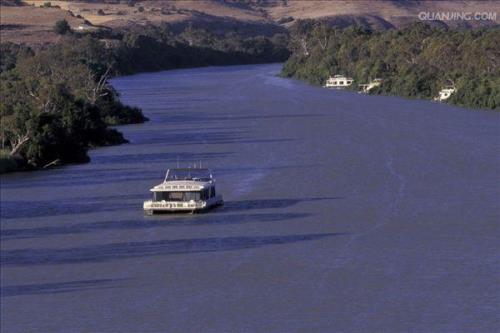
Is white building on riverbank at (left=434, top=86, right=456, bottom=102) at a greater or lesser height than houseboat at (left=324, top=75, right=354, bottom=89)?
greater

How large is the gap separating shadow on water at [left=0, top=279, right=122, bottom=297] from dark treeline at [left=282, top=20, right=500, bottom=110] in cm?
3028

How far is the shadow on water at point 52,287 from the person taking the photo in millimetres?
20469

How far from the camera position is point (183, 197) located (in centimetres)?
2741

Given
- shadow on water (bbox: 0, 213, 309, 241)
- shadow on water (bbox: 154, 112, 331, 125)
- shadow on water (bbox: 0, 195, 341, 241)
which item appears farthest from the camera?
shadow on water (bbox: 154, 112, 331, 125)

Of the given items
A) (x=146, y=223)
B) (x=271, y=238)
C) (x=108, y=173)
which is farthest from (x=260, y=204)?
(x=108, y=173)

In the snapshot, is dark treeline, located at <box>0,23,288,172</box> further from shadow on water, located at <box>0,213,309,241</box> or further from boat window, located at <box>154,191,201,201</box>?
shadow on water, located at <box>0,213,309,241</box>

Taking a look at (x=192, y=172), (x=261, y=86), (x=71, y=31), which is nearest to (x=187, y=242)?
(x=192, y=172)

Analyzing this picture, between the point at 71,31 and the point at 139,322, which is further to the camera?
the point at 71,31

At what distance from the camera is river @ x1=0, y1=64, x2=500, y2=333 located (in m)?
19.2

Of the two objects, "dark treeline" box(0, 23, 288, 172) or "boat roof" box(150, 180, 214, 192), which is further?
"dark treeline" box(0, 23, 288, 172)

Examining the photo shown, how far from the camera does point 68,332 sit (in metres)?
18.4

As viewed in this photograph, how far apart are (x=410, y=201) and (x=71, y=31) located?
65375 millimetres

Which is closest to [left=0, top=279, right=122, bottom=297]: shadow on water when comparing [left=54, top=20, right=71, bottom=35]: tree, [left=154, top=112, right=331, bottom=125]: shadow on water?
[left=154, top=112, right=331, bottom=125]: shadow on water

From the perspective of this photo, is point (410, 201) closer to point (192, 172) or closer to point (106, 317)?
point (192, 172)
